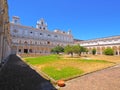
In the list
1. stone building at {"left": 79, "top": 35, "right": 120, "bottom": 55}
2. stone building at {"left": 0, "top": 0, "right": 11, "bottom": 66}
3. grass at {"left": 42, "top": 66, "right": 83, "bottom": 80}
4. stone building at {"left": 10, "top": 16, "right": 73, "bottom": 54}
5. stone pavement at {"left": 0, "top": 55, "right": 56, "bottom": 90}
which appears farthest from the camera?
stone building at {"left": 10, "top": 16, "right": 73, "bottom": 54}

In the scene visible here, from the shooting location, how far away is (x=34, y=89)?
749 centimetres

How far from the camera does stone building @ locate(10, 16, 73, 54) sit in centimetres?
6750

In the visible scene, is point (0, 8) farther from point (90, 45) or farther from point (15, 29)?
point (90, 45)

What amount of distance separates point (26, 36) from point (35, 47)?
26.0 ft

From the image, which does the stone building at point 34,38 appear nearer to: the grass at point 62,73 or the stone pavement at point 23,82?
the grass at point 62,73

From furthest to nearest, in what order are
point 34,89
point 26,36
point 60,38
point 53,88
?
point 60,38 < point 26,36 < point 53,88 < point 34,89

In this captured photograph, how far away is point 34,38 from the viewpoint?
245 feet

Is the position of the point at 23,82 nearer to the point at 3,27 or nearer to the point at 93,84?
the point at 93,84

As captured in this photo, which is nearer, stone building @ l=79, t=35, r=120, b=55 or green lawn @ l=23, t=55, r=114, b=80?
green lawn @ l=23, t=55, r=114, b=80

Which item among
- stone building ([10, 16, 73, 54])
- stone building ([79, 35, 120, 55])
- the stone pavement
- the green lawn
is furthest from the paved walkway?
stone building ([79, 35, 120, 55])

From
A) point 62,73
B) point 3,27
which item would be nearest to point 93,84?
point 62,73

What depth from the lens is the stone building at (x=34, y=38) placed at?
6750 cm

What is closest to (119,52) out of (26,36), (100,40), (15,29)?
(100,40)

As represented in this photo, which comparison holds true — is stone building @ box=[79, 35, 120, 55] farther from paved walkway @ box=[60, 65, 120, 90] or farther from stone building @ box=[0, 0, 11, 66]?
paved walkway @ box=[60, 65, 120, 90]
